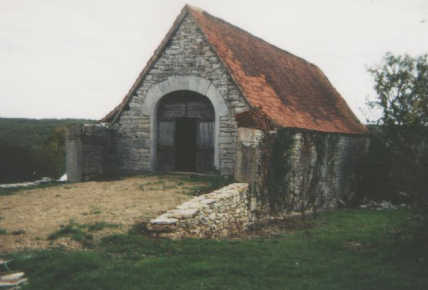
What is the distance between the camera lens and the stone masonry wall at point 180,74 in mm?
11172

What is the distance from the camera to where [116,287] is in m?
4.56

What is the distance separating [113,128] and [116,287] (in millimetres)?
8710

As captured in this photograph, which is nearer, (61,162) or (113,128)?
(113,128)

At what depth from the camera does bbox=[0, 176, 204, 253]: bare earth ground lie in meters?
6.46

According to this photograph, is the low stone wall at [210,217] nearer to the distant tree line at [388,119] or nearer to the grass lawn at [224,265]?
the grass lawn at [224,265]

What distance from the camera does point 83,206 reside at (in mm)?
8336

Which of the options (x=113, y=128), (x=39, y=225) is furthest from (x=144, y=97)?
(x=39, y=225)

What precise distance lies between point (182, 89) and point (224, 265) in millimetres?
7282

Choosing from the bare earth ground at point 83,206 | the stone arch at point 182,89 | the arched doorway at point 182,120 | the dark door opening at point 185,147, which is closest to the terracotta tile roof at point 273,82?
the stone arch at point 182,89

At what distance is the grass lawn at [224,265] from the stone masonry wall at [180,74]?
4377mm

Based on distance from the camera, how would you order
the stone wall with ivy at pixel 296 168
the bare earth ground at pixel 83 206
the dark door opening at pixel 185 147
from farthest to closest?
the dark door opening at pixel 185 147 → the stone wall with ivy at pixel 296 168 → the bare earth ground at pixel 83 206

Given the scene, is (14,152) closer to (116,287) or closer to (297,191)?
(297,191)

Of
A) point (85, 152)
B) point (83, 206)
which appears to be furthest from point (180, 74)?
point (83, 206)

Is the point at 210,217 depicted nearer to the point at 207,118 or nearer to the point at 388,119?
the point at 207,118
